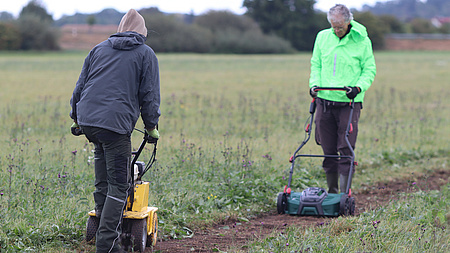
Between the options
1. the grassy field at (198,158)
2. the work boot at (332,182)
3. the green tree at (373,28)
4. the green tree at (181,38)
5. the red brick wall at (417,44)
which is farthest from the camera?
the red brick wall at (417,44)

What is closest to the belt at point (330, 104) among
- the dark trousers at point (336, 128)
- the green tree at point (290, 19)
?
the dark trousers at point (336, 128)

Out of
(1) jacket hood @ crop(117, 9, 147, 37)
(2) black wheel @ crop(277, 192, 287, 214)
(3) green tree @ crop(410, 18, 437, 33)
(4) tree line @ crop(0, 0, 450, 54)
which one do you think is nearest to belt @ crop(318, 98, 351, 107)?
(2) black wheel @ crop(277, 192, 287, 214)

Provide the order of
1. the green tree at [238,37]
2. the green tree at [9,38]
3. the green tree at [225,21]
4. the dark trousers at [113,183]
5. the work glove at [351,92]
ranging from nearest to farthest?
the dark trousers at [113,183]
the work glove at [351,92]
the green tree at [9,38]
the green tree at [238,37]
the green tree at [225,21]

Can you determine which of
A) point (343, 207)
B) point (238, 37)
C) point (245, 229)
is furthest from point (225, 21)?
point (245, 229)

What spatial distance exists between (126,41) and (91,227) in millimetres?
1711

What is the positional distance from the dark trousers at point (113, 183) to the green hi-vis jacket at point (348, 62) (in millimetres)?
3053

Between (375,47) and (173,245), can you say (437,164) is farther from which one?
(375,47)

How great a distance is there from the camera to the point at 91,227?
4719mm

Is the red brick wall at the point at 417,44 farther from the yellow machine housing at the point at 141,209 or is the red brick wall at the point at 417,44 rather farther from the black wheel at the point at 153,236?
the yellow machine housing at the point at 141,209

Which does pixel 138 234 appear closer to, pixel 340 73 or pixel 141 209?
pixel 141 209

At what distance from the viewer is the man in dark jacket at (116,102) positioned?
13.6 feet

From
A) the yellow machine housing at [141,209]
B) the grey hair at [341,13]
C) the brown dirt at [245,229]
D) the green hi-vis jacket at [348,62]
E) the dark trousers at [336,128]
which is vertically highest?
the grey hair at [341,13]

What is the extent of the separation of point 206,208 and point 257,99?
11.9m

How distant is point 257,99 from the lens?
17.8m
